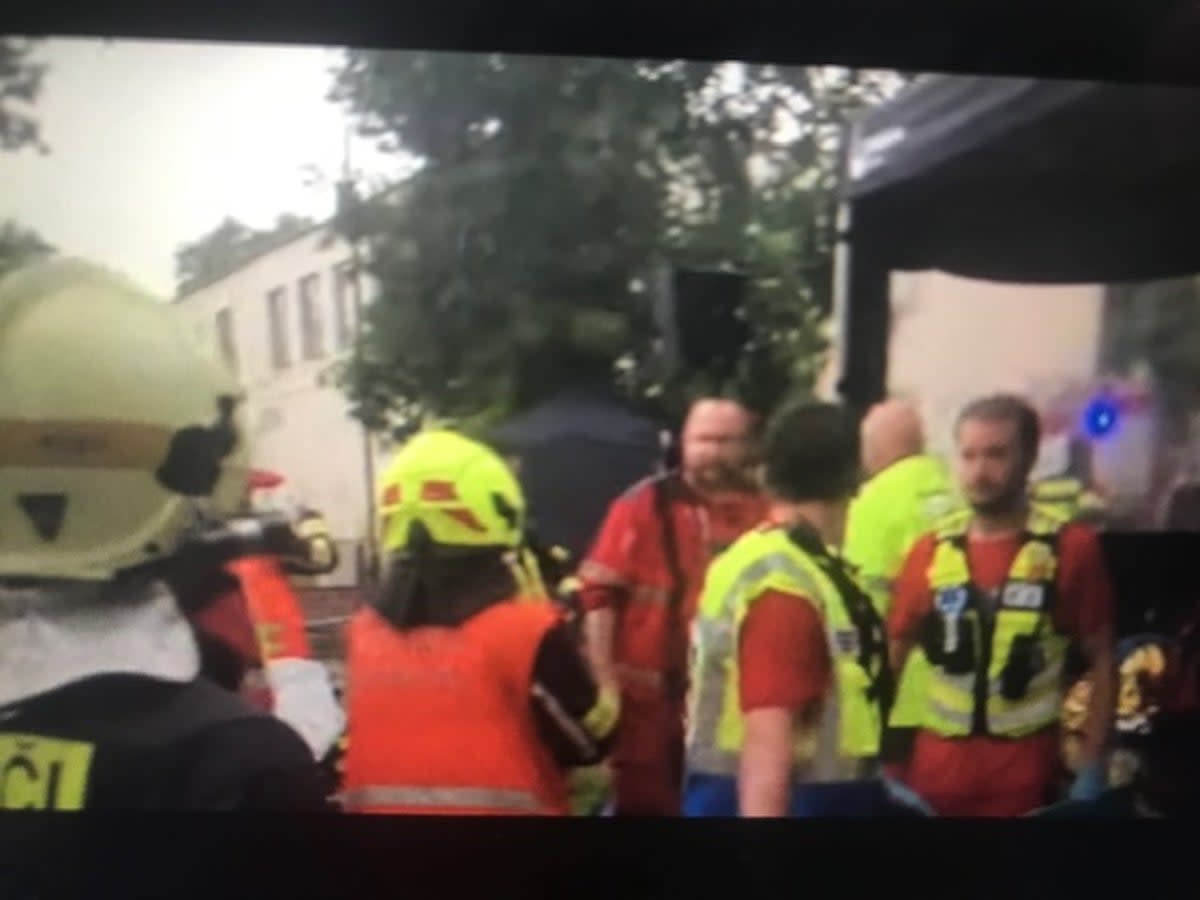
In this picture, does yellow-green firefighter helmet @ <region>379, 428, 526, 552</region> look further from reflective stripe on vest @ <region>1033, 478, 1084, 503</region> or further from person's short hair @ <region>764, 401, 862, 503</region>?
reflective stripe on vest @ <region>1033, 478, 1084, 503</region>

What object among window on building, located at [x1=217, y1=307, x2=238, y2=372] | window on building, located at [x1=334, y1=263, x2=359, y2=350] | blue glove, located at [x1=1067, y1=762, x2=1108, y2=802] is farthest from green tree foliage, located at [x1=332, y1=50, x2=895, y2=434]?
blue glove, located at [x1=1067, y1=762, x2=1108, y2=802]

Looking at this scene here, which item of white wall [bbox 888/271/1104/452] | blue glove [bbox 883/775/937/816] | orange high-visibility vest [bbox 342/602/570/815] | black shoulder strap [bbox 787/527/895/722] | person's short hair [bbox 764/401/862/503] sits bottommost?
blue glove [bbox 883/775/937/816]

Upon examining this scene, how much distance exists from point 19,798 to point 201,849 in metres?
0.19

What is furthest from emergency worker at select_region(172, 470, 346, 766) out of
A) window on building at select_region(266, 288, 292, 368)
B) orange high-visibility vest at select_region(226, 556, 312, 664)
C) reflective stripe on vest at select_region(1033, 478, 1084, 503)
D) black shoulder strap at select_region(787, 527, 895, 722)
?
reflective stripe on vest at select_region(1033, 478, 1084, 503)

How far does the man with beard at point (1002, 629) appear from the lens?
6.44ft

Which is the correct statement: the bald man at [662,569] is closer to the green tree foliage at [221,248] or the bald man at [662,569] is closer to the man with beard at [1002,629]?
the man with beard at [1002,629]

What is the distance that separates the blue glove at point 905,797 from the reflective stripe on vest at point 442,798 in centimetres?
35

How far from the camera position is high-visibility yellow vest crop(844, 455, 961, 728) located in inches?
76.5

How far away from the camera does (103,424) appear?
195cm

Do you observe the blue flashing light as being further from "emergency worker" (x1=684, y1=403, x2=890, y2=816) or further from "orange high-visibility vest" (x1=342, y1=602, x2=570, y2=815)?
"orange high-visibility vest" (x1=342, y1=602, x2=570, y2=815)

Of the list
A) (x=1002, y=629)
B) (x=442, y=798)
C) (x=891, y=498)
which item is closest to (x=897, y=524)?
(x=891, y=498)

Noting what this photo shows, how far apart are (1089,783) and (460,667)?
0.65 meters

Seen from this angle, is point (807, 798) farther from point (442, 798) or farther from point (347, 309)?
point (347, 309)

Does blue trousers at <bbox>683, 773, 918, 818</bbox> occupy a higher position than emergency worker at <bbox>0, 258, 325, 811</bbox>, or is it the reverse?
emergency worker at <bbox>0, 258, 325, 811</bbox>
